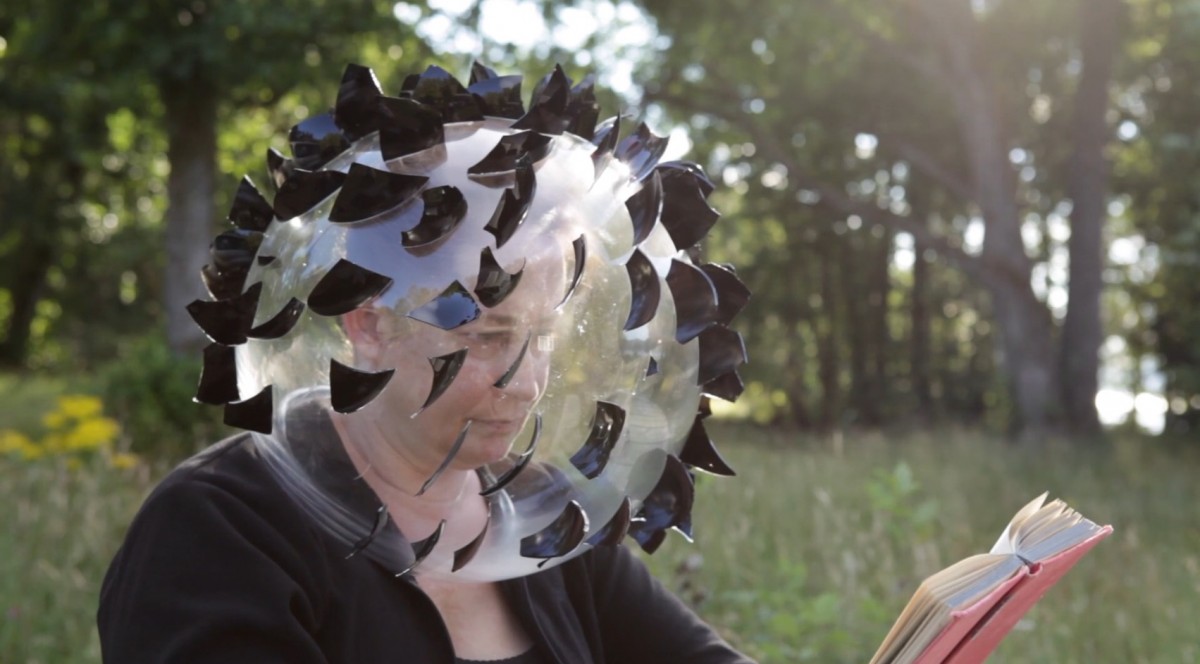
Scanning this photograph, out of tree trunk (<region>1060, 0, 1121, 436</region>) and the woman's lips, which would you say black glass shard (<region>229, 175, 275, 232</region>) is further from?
tree trunk (<region>1060, 0, 1121, 436</region>)

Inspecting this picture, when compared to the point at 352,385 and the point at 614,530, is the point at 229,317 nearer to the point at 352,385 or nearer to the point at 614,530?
the point at 352,385

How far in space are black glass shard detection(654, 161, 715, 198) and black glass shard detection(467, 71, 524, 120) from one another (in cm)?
19

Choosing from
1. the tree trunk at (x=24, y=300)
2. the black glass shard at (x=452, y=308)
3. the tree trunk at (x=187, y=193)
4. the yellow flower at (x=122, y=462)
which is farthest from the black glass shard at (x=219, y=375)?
the tree trunk at (x=24, y=300)

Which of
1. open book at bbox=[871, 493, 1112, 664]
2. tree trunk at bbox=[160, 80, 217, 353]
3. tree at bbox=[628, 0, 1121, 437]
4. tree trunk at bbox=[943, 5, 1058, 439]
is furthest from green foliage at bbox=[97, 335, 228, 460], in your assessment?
tree trunk at bbox=[943, 5, 1058, 439]

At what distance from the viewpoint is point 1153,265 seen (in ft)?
51.2

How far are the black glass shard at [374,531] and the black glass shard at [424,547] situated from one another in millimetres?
49

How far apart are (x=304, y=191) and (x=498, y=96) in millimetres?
267

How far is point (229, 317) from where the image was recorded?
1.40m

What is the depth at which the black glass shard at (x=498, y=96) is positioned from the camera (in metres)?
1.42

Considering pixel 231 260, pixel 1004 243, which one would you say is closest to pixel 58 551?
pixel 231 260

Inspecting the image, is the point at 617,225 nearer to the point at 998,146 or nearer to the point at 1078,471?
the point at 1078,471

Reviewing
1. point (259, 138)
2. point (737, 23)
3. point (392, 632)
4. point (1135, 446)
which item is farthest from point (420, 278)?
point (259, 138)

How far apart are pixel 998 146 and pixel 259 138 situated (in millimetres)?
9792

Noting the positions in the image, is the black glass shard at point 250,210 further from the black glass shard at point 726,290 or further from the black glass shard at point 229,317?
the black glass shard at point 726,290
